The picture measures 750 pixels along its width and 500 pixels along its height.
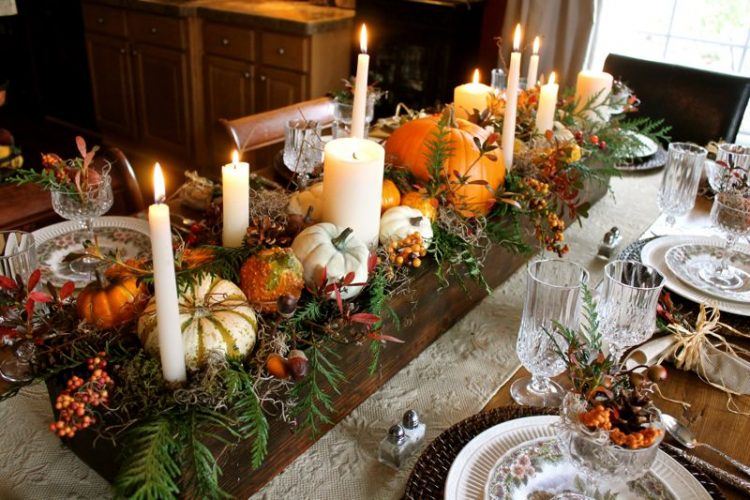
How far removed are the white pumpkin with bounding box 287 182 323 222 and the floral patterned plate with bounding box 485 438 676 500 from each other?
0.42 m

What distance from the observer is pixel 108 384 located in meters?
0.66

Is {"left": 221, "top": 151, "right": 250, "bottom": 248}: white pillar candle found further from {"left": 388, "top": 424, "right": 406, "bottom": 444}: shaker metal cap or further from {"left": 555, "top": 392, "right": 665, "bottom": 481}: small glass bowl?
{"left": 555, "top": 392, "right": 665, "bottom": 481}: small glass bowl

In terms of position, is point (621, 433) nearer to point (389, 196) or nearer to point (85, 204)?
point (389, 196)

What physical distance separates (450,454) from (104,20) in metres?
3.77

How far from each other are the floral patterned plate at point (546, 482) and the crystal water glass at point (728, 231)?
0.53m

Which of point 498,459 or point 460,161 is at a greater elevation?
point 460,161

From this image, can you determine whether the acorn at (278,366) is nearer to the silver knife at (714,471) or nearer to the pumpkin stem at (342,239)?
the pumpkin stem at (342,239)

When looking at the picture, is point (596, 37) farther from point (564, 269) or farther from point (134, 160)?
point (134, 160)

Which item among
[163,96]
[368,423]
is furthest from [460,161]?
[163,96]

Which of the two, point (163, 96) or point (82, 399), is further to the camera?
point (163, 96)

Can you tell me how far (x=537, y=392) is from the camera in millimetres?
→ 910

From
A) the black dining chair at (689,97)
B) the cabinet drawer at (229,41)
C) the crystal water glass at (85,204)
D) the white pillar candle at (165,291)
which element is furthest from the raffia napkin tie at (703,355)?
the cabinet drawer at (229,41)

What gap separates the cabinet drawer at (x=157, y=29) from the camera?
11.3 feet

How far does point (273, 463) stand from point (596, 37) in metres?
2.56
